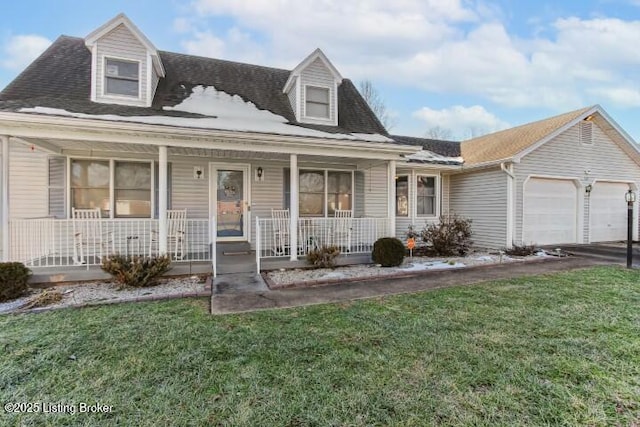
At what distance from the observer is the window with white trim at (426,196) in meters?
11.5

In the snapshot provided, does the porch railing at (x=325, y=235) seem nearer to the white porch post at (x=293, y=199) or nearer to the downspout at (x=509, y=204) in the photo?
the white porch post at (x=293, y=199)

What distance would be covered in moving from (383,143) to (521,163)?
573 cm

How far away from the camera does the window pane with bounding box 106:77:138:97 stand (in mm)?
7961

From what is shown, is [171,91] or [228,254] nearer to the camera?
[228,254]

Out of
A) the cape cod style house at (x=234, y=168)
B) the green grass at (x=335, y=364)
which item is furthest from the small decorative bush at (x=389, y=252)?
the green grass at (x=335, y=364)

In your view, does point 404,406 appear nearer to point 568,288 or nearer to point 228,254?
point 568,288

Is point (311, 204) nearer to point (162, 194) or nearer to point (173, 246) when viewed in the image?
point (173, 246)

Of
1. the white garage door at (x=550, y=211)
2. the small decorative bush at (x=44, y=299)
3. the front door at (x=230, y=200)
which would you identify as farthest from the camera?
the white garage door at (x=550, y=211)

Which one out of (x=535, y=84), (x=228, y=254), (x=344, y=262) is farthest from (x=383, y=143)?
(x=535, y=84)

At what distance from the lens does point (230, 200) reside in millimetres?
8797

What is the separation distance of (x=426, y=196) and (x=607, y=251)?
5.96 metres

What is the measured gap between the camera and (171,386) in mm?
2674

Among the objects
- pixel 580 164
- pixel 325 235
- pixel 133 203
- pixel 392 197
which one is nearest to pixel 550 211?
pixel 580 164

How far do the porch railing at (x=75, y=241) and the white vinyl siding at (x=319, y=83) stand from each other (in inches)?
186
